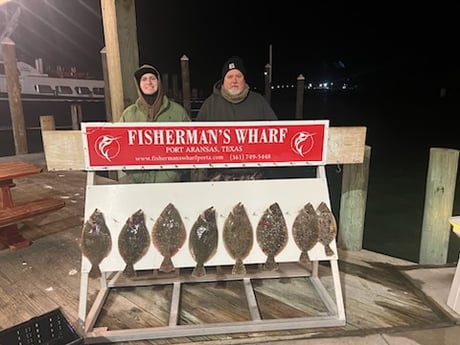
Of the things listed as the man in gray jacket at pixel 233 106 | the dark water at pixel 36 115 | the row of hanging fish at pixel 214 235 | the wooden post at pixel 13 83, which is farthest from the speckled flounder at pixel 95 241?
the dark water at pixel 36 115

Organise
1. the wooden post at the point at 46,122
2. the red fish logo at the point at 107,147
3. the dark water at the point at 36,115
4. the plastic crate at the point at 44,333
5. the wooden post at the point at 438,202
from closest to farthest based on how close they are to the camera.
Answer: the plastic crate at the point at 44,333, the red fish logo at the point at 107,147, the wooden post at the point at 438,202, the wooden post at the point at 46,122, the dark water at the point at 36,115

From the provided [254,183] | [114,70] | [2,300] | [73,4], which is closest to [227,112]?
[254,183]

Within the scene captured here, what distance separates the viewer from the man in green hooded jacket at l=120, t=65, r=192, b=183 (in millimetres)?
2434

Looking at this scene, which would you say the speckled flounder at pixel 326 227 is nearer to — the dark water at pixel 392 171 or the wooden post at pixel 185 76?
the dark water at pixel 392 171

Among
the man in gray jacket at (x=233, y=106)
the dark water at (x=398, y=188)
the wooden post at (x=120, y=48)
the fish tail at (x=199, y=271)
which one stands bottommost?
the dark water at (x=398, y=188)

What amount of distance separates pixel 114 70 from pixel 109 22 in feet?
1.15

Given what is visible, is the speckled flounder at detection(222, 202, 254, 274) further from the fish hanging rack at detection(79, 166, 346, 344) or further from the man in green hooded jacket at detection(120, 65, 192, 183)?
the man in green hooded jacket at detection(120, 65, 192, 183)

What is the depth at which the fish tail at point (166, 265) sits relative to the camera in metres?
2.02

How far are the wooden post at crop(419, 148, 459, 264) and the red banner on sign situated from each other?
142cm

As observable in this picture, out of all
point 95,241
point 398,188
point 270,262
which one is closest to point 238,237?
point 270,262

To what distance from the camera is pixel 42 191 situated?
5.05 m

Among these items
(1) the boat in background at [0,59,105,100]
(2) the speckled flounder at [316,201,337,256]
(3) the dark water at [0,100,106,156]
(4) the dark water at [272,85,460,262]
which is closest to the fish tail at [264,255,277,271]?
(2) the speckled flounder at [316,201,337,256]

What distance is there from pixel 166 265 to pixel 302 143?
3.50ft

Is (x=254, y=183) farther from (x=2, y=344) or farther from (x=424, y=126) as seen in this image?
(x=424, y=126)
